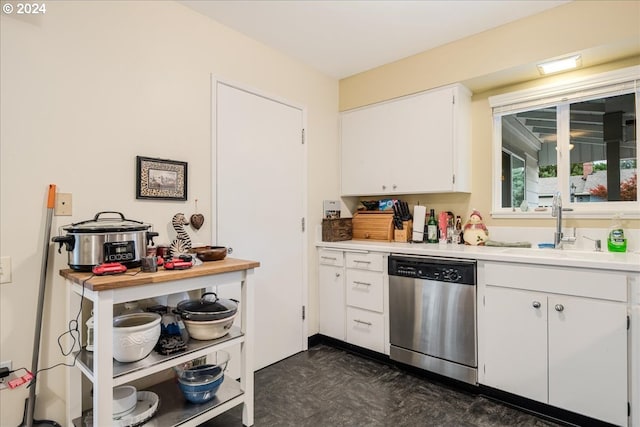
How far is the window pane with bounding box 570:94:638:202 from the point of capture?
7.68 ft

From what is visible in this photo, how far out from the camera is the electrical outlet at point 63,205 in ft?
5.55

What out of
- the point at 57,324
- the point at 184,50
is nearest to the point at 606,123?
the point at 184,50

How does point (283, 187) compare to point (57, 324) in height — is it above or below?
above

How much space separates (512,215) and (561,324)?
1021 millimetres

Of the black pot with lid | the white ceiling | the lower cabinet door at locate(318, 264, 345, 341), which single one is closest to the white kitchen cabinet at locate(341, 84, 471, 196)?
the white ceiling

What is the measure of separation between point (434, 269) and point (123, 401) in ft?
6.57

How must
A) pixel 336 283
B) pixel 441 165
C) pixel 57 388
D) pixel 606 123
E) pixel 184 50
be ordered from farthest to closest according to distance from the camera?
1. pixel 336 283
2. pixel 441 165
3. pixel 606 123
4. pixel 184 50
5. pixel 57 388

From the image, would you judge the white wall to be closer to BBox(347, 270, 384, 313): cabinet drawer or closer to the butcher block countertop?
the butcher block countertop

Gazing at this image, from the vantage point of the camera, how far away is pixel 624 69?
227 cm

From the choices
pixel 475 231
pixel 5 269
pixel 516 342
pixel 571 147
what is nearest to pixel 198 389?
pixel 5 269

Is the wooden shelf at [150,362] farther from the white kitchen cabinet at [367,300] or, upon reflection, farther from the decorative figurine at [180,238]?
the white kitchen cabinet at [367,300]

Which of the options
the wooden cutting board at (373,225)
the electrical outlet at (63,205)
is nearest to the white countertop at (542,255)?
the wooden cutting board at (373,225)

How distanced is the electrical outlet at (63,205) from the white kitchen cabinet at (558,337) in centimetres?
248

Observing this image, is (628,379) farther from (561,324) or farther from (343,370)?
(343,370)
